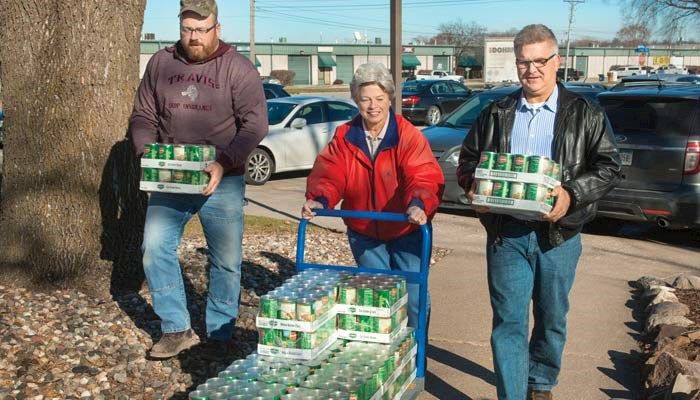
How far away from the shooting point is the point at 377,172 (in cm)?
419

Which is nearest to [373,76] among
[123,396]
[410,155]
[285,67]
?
[410,155]

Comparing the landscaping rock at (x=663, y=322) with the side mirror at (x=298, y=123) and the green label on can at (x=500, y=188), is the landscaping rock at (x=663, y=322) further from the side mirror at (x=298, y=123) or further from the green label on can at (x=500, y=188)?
the side mirror at (x=298, y=123)

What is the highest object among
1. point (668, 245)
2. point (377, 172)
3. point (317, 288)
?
point (377, 172)

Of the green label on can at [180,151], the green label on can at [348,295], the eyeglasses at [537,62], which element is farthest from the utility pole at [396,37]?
the green label on can at [348,295]

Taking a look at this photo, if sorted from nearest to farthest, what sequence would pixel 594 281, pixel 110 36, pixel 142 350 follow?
pixel 142 350 < pixel 110 36 < pixel 594 281

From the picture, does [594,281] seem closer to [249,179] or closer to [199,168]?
[199,168]

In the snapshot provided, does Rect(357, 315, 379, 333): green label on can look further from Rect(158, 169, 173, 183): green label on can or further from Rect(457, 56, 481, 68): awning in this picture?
Rect(457, 56, 481, 68): awning

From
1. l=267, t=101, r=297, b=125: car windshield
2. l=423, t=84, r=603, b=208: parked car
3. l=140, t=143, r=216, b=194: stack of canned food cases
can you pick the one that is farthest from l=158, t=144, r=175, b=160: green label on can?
l=267, t=101, r=297, b=125: car windshield

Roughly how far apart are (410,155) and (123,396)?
1.98 meters

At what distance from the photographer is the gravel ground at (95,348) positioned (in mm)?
4285

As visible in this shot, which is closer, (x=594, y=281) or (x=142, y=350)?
(x=142, y=350)

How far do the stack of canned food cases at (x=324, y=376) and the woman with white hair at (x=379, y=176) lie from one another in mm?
685

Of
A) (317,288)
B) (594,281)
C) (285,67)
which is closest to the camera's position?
(317,288)

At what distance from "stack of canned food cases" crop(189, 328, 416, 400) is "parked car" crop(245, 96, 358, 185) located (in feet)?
32.8
